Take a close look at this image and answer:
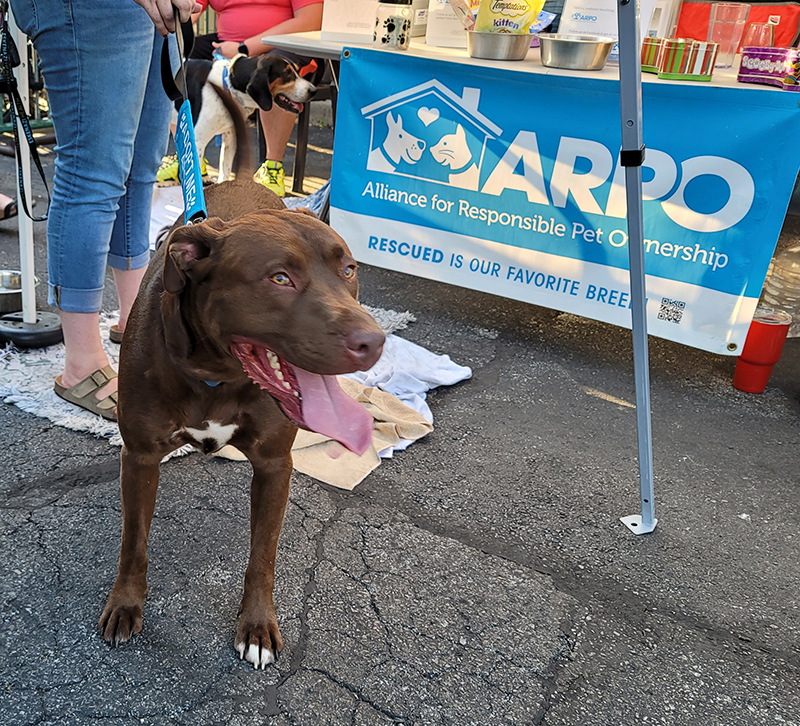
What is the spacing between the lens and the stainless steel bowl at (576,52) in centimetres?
326

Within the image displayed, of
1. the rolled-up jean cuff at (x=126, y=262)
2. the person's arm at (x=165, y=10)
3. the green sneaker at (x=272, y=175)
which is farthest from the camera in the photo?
the green sneaker at (x=272, y=175)

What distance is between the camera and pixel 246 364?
141 centimetres

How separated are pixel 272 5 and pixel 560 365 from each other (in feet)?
11.9

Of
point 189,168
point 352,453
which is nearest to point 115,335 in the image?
point 352,453

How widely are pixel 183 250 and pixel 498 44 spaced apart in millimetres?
2609

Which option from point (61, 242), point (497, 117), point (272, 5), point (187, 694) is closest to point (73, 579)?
point (187, 694)

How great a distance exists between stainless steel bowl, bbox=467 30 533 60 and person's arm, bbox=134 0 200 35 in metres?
1.84

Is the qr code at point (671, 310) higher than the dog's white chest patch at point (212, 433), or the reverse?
the dog's white chest patch at point (212, 433)

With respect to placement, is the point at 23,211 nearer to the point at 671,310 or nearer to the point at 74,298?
the point at 74,298

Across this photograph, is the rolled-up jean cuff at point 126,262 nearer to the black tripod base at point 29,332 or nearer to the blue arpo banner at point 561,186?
the black tripod base at point 29,332

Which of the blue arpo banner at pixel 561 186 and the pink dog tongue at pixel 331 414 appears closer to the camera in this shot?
the pink dog tongue at pixel 331 414

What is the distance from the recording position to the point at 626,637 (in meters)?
1.92

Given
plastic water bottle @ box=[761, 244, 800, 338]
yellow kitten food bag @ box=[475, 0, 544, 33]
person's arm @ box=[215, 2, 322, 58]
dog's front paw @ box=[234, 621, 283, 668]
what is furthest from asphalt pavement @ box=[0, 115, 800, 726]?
person's arm @ box=[215, 2, 322, 58]

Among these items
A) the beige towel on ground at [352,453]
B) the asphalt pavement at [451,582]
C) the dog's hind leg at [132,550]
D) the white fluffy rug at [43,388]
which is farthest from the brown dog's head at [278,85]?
the dog's hind leg at [132,550]
